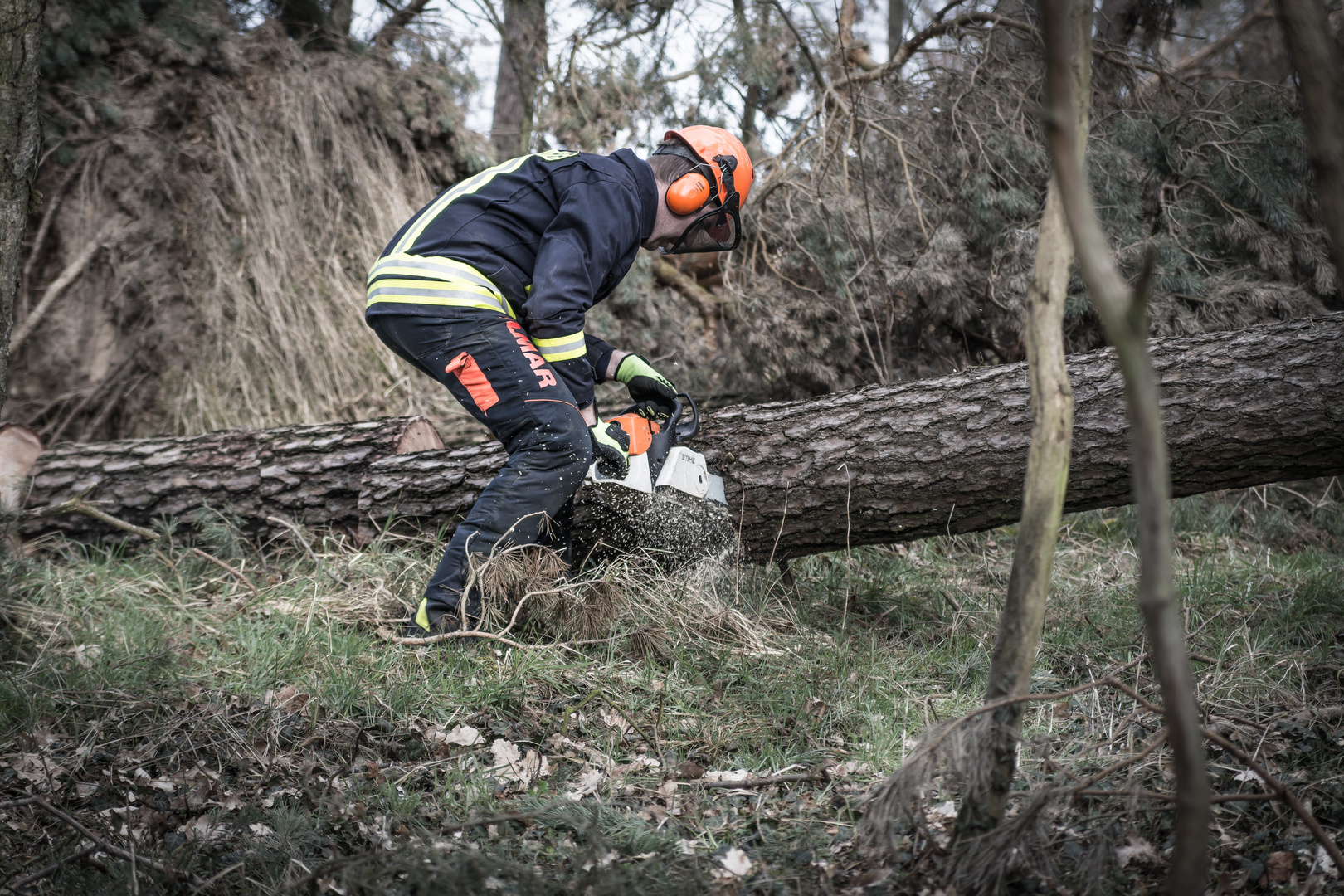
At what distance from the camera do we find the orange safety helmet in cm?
333

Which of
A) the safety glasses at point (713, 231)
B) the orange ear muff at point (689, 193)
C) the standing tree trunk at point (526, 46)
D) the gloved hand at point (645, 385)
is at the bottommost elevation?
the gloved hand at point (645, 385)

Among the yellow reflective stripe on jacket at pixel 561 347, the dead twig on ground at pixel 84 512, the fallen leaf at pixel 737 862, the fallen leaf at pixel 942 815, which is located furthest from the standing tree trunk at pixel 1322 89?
the dead twig on ground at pixel 84 512

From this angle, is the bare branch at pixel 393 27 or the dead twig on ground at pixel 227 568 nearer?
the dead twig on ground at pixel 227 568

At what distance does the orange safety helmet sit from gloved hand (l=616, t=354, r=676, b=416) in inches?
20.7

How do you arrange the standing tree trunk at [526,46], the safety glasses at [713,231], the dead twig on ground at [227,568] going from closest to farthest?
the safety glasses at [713,231] → the dead twig on ground at [227,568] → the standing tree trunk at [526,46]

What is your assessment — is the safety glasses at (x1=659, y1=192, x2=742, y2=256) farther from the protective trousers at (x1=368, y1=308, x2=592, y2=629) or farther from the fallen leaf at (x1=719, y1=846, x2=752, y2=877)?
the fallen leaf at (x1=719, y1=846, x2=752, y2=877)

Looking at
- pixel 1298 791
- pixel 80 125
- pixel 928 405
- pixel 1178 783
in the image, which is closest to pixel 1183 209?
pixel 928 405

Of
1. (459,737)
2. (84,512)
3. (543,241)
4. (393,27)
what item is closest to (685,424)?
(543,241)

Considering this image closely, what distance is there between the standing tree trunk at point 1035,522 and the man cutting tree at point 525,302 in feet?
5.53

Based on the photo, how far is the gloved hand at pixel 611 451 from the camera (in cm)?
317

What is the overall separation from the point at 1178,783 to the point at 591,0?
615 cm

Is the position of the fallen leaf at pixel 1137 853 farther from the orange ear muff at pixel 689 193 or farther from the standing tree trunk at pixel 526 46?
the standing tree trunk at pixel 526 46

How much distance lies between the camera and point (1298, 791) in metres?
2.09

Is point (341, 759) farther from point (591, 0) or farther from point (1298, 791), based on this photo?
point (591, 0)
